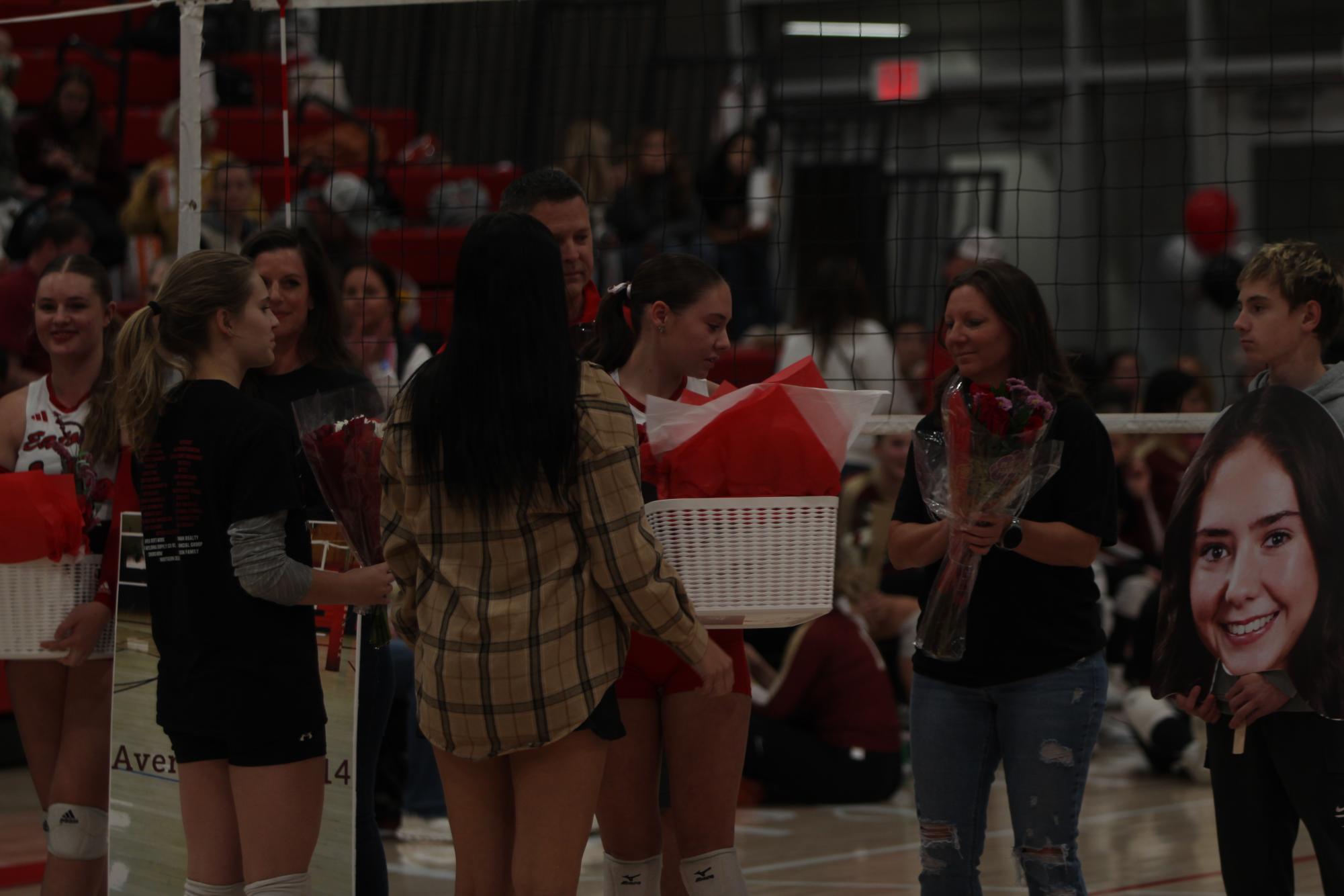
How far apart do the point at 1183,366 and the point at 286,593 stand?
664cm

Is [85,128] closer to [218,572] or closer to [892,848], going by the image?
[892,848]

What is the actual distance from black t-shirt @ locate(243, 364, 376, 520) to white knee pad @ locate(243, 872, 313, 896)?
0.96 metres

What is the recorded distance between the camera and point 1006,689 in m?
3.68

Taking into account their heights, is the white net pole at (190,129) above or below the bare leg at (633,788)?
above

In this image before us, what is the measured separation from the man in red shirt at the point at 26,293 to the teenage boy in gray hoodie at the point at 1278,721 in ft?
18.2

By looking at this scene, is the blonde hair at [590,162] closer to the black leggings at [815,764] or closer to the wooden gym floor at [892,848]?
the black leggings at [815,764]

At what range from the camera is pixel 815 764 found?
7.29 meters

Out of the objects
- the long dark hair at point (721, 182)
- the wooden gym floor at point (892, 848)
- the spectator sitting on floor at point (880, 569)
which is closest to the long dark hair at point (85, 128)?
Answer: the long dark hair at point (721, 182)

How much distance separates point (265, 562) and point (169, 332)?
56 centimetres

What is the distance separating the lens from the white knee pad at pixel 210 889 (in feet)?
11.7

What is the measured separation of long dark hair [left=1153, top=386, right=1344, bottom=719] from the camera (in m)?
3.57

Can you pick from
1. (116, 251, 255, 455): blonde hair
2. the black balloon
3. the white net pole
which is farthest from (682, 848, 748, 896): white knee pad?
the black balloon

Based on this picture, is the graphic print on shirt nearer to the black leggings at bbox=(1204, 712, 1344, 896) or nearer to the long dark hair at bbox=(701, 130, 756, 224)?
the black leggings at bbox=(1204, 712, 1344, 896)

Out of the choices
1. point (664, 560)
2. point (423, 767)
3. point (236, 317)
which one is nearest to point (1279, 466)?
point (664, 560)
